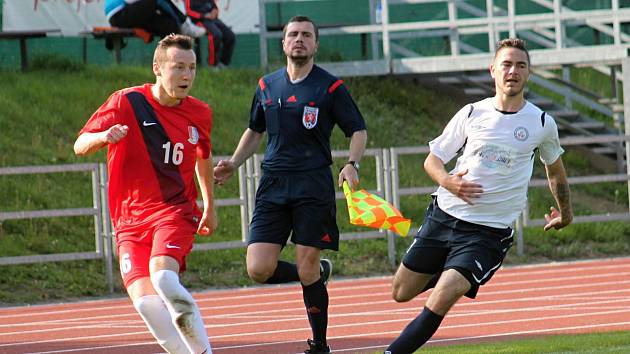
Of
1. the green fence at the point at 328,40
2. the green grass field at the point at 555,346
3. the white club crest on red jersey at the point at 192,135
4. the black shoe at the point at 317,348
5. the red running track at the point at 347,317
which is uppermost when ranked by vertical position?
the green fence at the point at 328,40

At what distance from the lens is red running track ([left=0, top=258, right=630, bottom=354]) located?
11422 mm

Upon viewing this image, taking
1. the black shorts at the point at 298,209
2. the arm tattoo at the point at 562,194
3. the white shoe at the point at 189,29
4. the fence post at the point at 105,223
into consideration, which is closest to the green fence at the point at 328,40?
the white shoe at the point at 189,29

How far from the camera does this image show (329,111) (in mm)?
9617

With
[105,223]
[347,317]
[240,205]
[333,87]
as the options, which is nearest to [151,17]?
[240,205]

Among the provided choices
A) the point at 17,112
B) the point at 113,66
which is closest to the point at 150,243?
the point at 17,112

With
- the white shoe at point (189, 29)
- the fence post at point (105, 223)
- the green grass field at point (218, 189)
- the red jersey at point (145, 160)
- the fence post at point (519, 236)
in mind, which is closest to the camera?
the red jersey at point (145, 160)

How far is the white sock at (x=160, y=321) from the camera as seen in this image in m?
7.91

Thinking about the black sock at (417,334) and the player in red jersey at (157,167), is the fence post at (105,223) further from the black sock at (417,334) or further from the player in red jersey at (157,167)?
the black sock at (417,334)

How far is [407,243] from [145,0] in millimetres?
5451

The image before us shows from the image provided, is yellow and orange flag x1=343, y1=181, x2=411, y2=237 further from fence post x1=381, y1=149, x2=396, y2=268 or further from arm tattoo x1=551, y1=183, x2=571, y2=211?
fence post x1=381, y1=149, x2=396, y2=268

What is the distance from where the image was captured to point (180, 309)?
789 centimetres

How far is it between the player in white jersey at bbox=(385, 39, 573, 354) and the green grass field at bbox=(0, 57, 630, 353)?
8.26 metres

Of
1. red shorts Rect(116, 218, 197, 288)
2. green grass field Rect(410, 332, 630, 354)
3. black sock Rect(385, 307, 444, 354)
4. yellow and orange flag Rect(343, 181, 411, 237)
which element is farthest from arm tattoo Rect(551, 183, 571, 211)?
red shorts Rect(116, 218, 197, 288)

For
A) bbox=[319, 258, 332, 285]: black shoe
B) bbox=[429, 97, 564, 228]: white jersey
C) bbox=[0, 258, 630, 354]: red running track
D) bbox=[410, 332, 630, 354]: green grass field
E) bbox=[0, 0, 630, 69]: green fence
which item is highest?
bbox=[0, 0, 630, 69]: green fence
